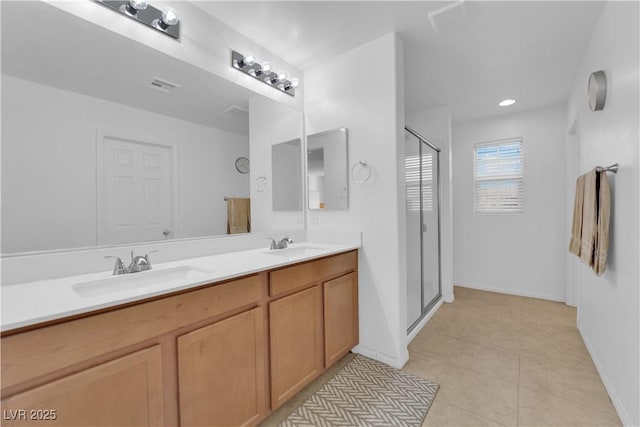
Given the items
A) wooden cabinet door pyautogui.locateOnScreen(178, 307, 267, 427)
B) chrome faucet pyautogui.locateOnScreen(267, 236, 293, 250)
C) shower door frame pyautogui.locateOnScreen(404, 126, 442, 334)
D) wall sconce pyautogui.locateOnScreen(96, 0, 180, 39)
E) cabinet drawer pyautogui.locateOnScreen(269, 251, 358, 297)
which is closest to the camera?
wooden cabinet door pyautogui.locateOnScreen(178, 307, 267, 427)

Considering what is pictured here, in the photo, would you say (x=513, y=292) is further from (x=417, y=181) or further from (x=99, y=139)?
(x=99, y=139)

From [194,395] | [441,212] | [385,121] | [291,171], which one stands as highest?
[385,121]

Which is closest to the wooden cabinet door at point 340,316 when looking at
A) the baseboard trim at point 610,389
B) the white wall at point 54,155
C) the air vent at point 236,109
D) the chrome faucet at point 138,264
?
the chrome faucet at point 138,264

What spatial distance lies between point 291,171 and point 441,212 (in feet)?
6.83

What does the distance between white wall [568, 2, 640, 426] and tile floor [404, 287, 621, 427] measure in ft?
0.52

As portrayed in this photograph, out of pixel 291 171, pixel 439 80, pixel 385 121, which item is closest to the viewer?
pixel 385 121

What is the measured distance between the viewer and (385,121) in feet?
6.86

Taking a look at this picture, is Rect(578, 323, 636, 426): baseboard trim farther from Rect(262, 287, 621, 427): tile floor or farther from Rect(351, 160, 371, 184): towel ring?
Rect(351, 160, 371, 184): towel ring

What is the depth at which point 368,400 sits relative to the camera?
1730 millimetres

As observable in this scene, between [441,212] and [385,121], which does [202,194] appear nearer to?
[385,121]

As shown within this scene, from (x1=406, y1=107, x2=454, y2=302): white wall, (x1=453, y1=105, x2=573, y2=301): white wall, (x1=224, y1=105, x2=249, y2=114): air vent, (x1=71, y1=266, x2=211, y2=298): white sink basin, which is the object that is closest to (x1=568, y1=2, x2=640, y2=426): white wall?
(x1=406, y1=107, x2=454, y2=302): white wall

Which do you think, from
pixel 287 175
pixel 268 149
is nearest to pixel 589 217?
pixel 287 175

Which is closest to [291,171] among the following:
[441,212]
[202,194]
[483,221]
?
[202,194]

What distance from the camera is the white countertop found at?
832 mm
